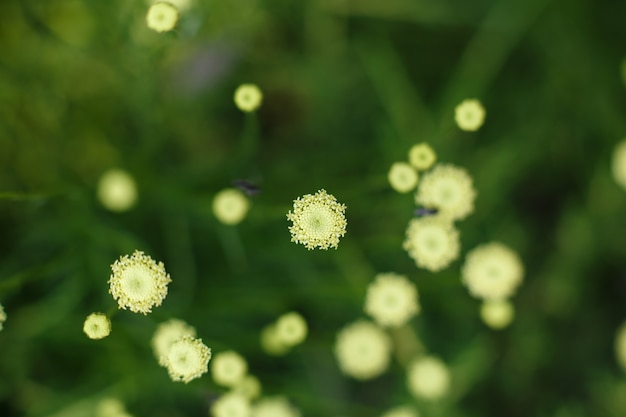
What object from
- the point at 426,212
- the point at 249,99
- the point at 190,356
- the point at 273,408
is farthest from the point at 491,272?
the point at 190,356

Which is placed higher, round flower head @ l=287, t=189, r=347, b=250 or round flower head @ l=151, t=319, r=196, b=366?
round flower head @ l=151, t=319, r=196, b=366

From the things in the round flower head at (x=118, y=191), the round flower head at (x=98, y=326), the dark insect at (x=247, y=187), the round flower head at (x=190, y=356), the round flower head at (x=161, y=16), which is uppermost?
the round flower head at (x=161, y=16)

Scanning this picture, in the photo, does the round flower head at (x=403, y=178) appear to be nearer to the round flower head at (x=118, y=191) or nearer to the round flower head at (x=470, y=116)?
the round flower head at (x=470, y=116)

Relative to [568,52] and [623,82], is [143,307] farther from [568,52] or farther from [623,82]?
[623,82]

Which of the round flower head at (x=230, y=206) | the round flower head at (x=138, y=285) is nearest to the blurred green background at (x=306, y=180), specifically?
the round flower head at (x=230, y=206)

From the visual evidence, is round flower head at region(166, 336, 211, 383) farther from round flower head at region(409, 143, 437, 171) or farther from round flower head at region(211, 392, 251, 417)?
round flower head at region(409, 143, 437, 171)

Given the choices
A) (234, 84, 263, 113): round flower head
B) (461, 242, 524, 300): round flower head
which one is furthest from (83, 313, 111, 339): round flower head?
(461, 242, 524, 300): round flower head
